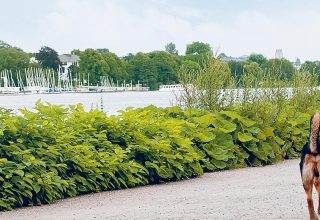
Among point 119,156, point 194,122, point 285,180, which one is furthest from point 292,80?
point 119,156

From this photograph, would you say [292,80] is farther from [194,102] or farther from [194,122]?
[194,122]

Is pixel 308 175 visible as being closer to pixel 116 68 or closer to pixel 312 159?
pixel 312 159

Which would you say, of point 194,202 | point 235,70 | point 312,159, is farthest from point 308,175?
point 235,70

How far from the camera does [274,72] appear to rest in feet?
54.1

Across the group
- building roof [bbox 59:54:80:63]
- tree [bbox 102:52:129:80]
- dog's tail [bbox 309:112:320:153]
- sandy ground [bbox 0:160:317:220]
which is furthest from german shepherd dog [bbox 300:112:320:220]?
building roof [bbox 59:54:80:63]

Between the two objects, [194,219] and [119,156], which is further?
[119,156]

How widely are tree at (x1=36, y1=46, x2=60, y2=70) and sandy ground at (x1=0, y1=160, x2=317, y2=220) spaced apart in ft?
379

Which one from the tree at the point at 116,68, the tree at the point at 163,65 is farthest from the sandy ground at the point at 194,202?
the tree at the point at 116,68

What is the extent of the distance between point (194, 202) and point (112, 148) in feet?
7.20

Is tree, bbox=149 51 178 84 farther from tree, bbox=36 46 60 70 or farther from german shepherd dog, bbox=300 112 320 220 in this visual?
german shepherd dog, bbox=300 112 320 220

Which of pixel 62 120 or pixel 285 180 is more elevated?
pixel 62 120

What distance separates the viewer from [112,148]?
10.3 meters

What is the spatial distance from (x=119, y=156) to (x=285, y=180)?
2.59 m

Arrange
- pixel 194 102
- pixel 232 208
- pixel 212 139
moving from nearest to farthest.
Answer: pixel 232 208 < pixel 212 139 < pixel 194 102
